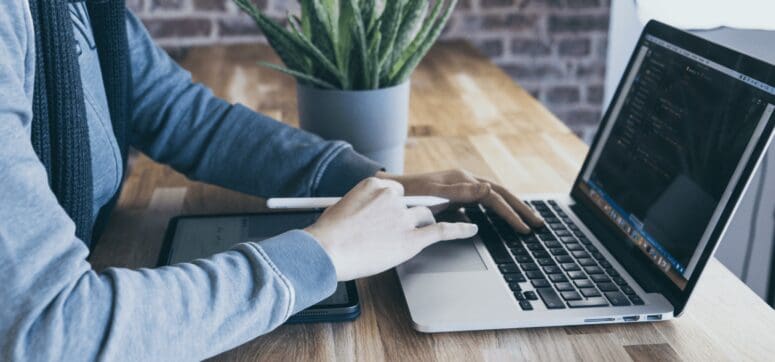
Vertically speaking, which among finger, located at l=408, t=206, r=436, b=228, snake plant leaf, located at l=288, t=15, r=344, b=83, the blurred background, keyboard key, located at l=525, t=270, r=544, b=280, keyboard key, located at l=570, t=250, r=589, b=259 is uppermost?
snake plant leaf, located at l=288, t=15, r=344, b=83

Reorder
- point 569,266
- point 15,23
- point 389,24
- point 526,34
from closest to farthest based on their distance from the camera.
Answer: point 15,23
point 569,266
point 389,24
point 526,34

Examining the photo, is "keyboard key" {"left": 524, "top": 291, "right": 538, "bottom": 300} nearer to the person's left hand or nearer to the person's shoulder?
the person's left hand

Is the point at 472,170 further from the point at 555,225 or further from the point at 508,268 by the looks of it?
the point at 508,268

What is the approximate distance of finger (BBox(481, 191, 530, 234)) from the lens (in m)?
0.93

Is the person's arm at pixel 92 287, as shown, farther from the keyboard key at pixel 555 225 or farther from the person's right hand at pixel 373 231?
the keyboard key at pixel 555 225

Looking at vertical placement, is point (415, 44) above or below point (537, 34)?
above

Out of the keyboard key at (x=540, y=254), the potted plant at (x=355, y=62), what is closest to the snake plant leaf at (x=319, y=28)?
the potted plant at (x=355, y=62)

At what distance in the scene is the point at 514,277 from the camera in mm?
815

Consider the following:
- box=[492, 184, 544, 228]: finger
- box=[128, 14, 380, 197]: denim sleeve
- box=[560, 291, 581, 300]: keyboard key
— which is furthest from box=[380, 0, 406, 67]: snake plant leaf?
box=[560, 291, 581, 300]: keyboard key

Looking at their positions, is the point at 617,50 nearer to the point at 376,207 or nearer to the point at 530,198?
the point at 530,198

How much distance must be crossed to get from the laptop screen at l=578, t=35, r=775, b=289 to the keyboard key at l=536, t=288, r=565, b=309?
0.12 metres

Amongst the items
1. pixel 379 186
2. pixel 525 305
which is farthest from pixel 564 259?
pixel 379 186

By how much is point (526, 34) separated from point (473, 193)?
4.60 feet

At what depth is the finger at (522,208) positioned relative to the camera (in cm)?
95
